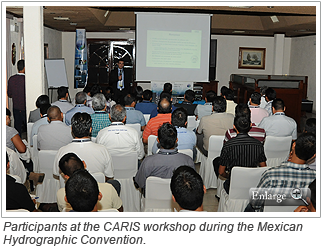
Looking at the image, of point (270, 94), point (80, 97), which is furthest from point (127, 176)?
point (270, 94)

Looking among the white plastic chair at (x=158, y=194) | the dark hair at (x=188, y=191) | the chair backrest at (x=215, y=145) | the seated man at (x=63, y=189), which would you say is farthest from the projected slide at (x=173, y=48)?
the dark hair at (x=188, y=191)

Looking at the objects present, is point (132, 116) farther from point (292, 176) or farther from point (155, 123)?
point (292, 176)

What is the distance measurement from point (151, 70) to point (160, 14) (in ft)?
4.62

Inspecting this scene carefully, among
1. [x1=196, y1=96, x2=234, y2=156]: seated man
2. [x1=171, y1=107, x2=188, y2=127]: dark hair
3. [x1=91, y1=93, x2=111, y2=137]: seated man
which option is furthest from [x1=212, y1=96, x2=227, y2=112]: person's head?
[x1=91, y1=93, x2=111, y2=137]: seated man

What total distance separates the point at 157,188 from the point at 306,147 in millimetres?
1204

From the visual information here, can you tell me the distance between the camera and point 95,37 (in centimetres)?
1284

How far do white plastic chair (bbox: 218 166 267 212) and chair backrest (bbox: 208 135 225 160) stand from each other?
3.37ft

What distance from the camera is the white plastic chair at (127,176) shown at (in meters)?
3.68

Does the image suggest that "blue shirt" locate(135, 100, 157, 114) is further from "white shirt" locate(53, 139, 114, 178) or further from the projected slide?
"white shirt" locate(53, 139, 114, 178)

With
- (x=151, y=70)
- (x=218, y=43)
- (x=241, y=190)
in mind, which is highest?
(x=218, y=43)

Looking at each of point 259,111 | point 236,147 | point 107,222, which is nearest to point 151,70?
point 259,111

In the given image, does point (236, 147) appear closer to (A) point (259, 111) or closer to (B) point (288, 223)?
(B) point (288, 223)

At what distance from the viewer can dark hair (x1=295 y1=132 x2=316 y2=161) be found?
2578 millimetres

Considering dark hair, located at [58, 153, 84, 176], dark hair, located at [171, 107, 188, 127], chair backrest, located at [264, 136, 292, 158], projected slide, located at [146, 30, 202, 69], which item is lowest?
chair backrest, located at [264, 136, 292, 158]
